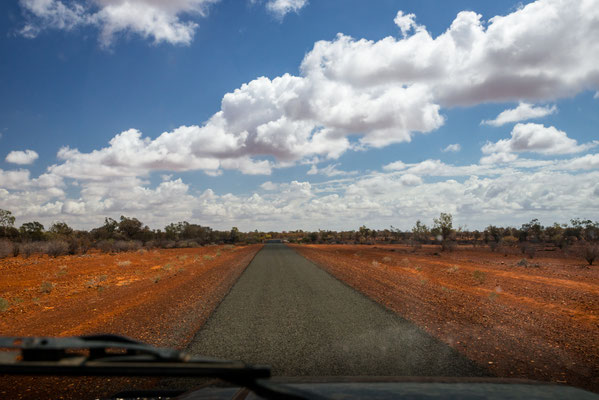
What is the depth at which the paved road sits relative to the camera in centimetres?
597

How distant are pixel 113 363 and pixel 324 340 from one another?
263 inches

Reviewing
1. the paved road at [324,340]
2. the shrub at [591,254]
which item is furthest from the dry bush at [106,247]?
the shrub at [591,254]

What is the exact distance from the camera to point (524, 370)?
6.03 meters

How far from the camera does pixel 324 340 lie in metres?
7.47

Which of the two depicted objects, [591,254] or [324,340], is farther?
[591,254]

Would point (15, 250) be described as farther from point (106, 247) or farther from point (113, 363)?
point (113, 363)

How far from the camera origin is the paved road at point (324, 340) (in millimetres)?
5969

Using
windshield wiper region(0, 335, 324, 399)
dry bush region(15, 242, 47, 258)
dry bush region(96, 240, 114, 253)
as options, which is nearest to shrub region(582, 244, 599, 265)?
windshield wiper region(0, 335, 324, 399)

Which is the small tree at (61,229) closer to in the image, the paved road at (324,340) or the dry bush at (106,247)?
the dry bush at (106,247)

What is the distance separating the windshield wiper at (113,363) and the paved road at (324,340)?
4.62m

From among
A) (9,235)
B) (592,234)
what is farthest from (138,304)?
(592,234)

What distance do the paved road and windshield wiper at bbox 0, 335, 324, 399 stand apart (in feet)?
15.2

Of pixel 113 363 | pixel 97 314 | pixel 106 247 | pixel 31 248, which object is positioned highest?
pixel 113 363

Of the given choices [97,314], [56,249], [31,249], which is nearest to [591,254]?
[97,314]
